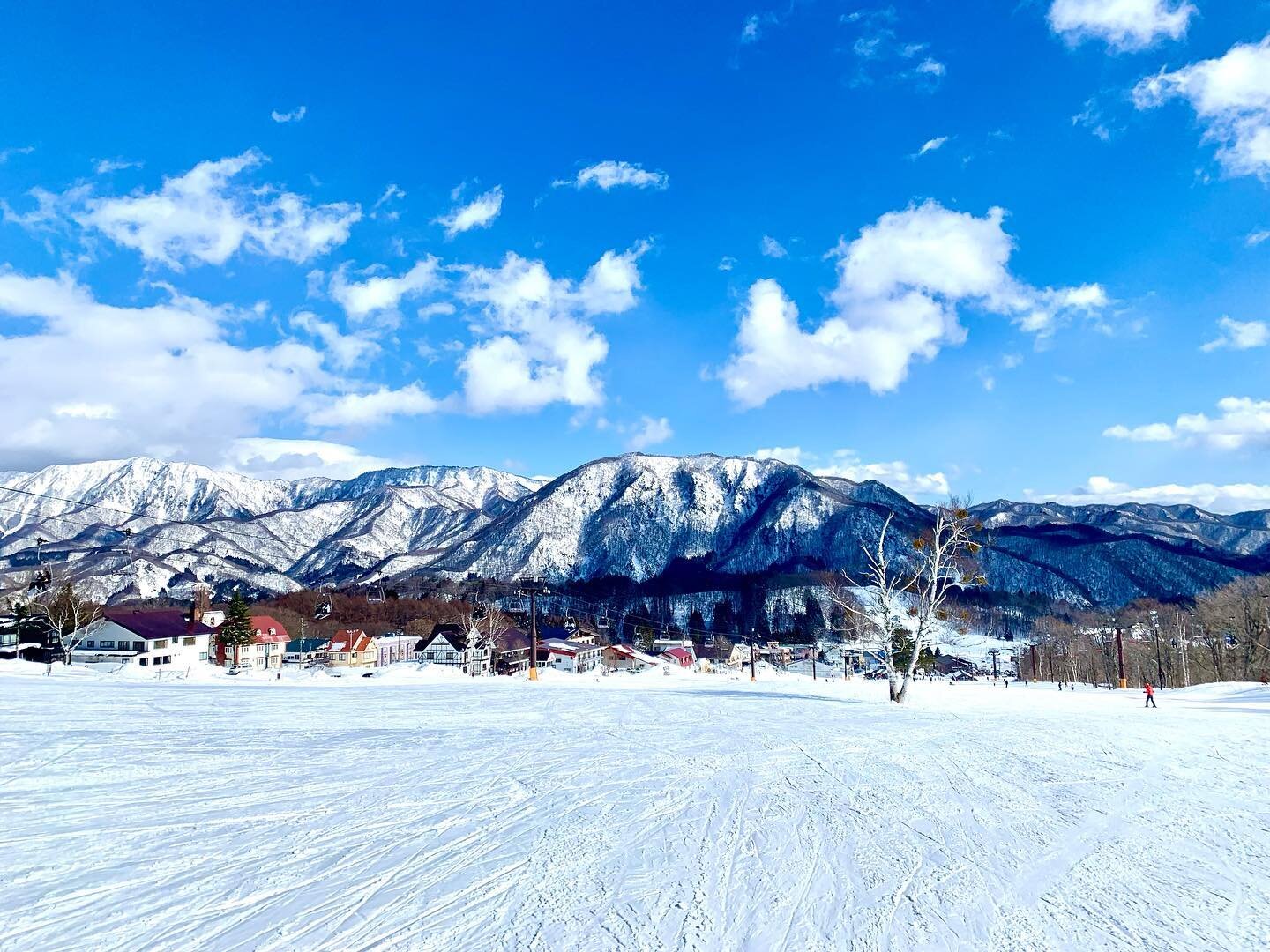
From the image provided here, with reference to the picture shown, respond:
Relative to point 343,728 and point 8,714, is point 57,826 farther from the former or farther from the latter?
point 8,714

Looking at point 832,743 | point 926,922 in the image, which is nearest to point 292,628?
point 832,743

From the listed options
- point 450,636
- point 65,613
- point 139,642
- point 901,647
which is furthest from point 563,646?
point 901,647

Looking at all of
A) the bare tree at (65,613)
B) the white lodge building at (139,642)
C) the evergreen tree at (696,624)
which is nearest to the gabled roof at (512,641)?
the white lodge building at (139,642)

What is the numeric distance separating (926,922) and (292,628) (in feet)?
407

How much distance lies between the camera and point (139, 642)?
Result: 2724 inches

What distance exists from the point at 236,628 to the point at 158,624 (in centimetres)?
1566

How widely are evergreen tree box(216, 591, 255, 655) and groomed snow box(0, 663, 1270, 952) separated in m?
53.0

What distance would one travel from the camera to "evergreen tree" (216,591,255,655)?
6372 cm

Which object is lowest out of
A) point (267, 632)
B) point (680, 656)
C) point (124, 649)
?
point (680, 656)

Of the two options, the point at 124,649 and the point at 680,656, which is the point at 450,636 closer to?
the point at 124,649

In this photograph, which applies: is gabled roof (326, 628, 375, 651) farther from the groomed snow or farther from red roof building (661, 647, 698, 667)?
the groomed snow

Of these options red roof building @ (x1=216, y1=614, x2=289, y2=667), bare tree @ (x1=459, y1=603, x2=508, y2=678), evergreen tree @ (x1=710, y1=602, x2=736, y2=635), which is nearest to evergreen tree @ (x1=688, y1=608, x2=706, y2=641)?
evergreen tree @ (x1=710, y1=602, x2=736, y2=635)

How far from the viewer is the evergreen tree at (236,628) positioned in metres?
63.7

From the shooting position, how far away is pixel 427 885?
626cm
